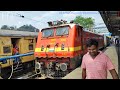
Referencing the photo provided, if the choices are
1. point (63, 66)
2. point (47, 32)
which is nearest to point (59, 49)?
point (63, 66)

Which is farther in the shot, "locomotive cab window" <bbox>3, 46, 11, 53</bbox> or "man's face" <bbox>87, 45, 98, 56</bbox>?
"locomotive cab window" <bbox>3, 46, 11, 53</bbox>

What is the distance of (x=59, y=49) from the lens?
9445 millimetres

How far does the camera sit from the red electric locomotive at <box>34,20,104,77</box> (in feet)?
30.2

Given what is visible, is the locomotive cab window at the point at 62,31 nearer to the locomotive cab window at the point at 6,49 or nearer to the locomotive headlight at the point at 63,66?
the locomotive headlight at the point at 63,66

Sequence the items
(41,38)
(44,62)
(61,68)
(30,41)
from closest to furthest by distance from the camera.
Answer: (61,68) < (44,62) < (41,38) < (30,41)

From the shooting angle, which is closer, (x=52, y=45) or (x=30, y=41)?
(x=52, y=45)

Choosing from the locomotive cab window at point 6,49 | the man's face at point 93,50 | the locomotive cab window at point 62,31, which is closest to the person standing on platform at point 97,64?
the man's face at point 93,50

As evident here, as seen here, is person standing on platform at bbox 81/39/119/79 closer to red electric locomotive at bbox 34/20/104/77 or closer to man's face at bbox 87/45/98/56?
man's face at bbox 87/45/98/56

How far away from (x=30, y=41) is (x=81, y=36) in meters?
3.17

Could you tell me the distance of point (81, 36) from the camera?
34.7 ft

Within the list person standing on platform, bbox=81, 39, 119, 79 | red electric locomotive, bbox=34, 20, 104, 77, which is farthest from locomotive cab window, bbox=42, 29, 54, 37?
person standing on platform, bbox=81, 39, 119, 79
